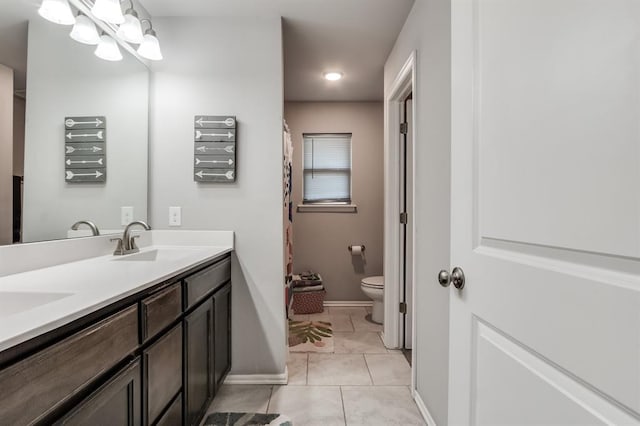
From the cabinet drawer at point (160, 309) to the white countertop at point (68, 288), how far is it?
0.21 feet

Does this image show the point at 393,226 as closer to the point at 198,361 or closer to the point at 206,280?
the point at 206,280

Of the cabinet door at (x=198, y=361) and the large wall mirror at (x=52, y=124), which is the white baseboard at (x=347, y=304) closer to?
the cabinet door at (x=198, y=361)

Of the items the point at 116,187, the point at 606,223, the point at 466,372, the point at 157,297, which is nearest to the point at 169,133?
the point at 116,187

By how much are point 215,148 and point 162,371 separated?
1.39 m

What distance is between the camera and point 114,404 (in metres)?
0.97

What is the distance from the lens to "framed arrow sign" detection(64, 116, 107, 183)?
62.5 inches

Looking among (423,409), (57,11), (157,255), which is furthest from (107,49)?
(423,409)

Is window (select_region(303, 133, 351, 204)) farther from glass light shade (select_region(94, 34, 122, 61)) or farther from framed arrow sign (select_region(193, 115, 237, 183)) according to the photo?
glass light shade (select_region(94, 34, 122, 61))

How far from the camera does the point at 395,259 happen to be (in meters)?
2.75

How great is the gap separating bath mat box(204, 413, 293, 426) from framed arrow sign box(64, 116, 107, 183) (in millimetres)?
1451

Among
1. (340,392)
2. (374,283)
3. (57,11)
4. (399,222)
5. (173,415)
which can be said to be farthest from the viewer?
(374,283)

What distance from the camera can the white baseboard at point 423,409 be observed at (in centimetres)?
173

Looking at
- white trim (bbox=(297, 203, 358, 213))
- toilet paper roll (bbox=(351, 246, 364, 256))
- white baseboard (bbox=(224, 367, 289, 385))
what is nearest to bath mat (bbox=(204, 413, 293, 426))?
white baseboard (bbox=(224, 367, 289, 385))

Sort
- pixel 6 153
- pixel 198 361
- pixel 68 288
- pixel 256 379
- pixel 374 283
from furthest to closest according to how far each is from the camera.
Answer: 1. pixel 374 283
2. pixel 256 379
3. pixel 198 361
4. pixel 6 153
5. pixel 68 288
